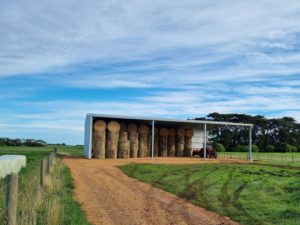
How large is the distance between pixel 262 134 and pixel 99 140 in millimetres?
48585

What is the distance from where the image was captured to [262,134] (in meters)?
75.9

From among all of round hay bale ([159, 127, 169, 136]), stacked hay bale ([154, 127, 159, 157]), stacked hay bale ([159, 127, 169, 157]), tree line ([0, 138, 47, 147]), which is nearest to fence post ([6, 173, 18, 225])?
stacked hay bale ([154, 127, 159, 157])

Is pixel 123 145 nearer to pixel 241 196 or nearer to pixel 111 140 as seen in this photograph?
pixel 111 140

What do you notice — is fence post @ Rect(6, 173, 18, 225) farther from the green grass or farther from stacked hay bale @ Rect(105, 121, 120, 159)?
stacked hay bale @ Rect(105, 121, 120, 159)

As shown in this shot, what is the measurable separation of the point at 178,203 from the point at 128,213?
77.3 inches

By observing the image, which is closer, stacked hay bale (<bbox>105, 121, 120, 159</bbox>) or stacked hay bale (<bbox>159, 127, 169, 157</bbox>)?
stacked hay bale (<bbox>105, 121, 120, 159</bbox>)

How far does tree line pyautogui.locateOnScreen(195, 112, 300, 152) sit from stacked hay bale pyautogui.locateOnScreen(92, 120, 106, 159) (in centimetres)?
3617

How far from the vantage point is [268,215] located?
1062 centimetres

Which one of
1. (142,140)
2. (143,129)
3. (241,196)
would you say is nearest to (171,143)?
(142,140)

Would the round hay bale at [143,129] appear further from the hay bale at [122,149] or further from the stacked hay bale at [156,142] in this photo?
the hay bale at [122,149]

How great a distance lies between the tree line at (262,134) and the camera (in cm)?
6944

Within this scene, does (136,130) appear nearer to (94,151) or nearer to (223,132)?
(94,151)

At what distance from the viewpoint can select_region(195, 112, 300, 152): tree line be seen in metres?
69.4

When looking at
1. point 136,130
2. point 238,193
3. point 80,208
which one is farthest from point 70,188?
point 136,130
